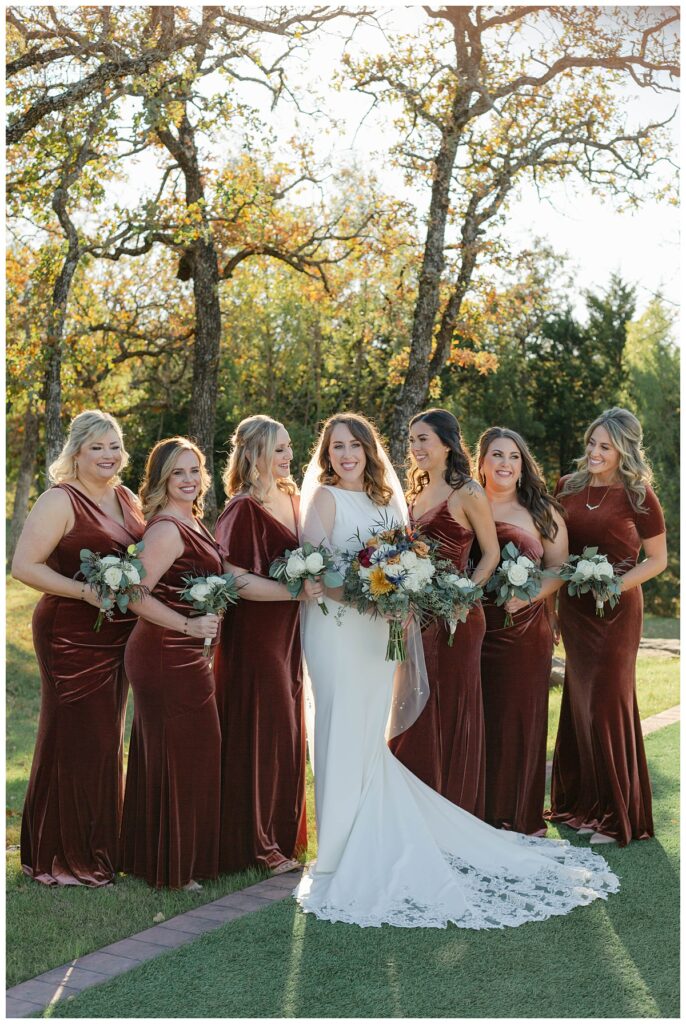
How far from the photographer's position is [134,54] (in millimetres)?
8922

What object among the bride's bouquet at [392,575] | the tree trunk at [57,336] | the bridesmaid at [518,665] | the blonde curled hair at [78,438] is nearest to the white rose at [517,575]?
the bridesmaid at [518,665]

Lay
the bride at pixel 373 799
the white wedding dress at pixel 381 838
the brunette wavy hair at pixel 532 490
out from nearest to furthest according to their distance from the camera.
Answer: the white wedding dress at pixel 381 838
the bride at pixel 373 799
the brunette wavy hair at pixel 532 490

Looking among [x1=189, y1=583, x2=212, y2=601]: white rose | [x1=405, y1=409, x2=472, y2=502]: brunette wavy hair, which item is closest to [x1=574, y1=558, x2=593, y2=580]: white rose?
[x1=405, y1=409, x2=472, y2=502]: brunette wavy hair

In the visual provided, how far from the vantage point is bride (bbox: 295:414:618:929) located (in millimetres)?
5312

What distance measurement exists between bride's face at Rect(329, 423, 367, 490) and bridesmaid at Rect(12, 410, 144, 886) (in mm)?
1198

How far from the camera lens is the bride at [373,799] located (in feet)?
17.4

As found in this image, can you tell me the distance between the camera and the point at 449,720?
6.32 metres

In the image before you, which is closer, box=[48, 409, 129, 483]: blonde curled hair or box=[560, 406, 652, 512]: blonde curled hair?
box=[48, 409, 129, 483]: blonde curled hair

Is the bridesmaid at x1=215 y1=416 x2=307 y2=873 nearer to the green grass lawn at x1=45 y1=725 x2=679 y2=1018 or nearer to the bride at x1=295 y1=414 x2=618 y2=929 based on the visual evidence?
the bride at x1=295 y1=414 x2=618 y2=929

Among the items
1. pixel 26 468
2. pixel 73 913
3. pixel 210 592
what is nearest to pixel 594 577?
pixel 210 592

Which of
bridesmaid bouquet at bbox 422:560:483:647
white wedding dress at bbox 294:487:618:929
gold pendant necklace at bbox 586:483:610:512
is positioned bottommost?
white wedding dress at bbox 294:487:618:929

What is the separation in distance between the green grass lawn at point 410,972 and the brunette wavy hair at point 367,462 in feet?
7.52

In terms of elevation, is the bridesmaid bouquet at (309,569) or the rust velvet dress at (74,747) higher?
the bridesmaid bouquet at (309,569)

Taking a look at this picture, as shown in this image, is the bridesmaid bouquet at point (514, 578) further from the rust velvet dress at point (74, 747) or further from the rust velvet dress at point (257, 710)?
the rust velvet dress at point (74, 747)
